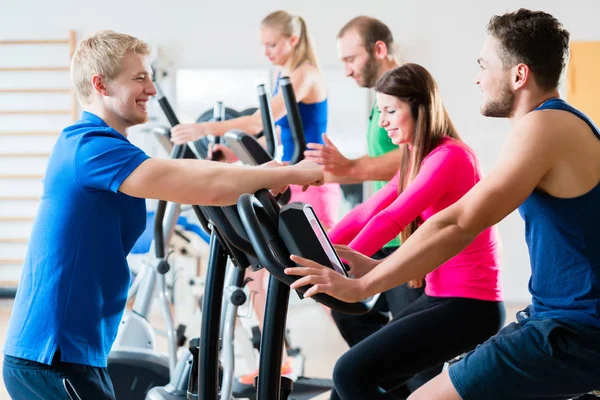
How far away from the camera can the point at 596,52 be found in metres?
5.89

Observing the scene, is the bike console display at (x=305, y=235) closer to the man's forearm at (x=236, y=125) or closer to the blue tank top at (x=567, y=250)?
the blue tank top at (x=567, y=250)

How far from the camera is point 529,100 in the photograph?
5.60 feet

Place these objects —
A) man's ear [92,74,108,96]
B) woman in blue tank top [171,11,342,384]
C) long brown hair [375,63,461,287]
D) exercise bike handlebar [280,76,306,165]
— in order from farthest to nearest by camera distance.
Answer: woman in blue tank top [171,11,342,384]
exercise bike handlebar [280,76,306,165]
long brown hair [375,63,461,287]
man's ear [92,74,108,96]

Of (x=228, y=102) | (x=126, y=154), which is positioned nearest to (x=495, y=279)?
(x=126, y=154)

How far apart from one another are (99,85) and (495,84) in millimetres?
934

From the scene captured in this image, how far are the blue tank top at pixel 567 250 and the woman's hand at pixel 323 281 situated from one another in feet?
1.34

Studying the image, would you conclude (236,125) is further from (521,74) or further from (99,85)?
(521,74)

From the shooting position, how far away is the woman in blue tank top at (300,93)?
3600mm

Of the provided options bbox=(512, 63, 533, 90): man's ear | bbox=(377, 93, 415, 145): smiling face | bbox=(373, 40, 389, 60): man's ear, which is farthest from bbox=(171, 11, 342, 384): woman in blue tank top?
bbox=(512, 63, 533, 90): man's ear

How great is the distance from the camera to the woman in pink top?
204cm

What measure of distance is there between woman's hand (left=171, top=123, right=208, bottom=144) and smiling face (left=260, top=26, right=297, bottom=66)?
24.4 inches

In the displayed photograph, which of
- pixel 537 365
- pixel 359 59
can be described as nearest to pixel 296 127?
pixel 359 59

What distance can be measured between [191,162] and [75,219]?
289 mm

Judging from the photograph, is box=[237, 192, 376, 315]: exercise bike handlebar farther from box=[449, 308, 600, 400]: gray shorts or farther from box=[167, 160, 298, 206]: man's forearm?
box=[449, 308, 600, 400]: gray shorts
